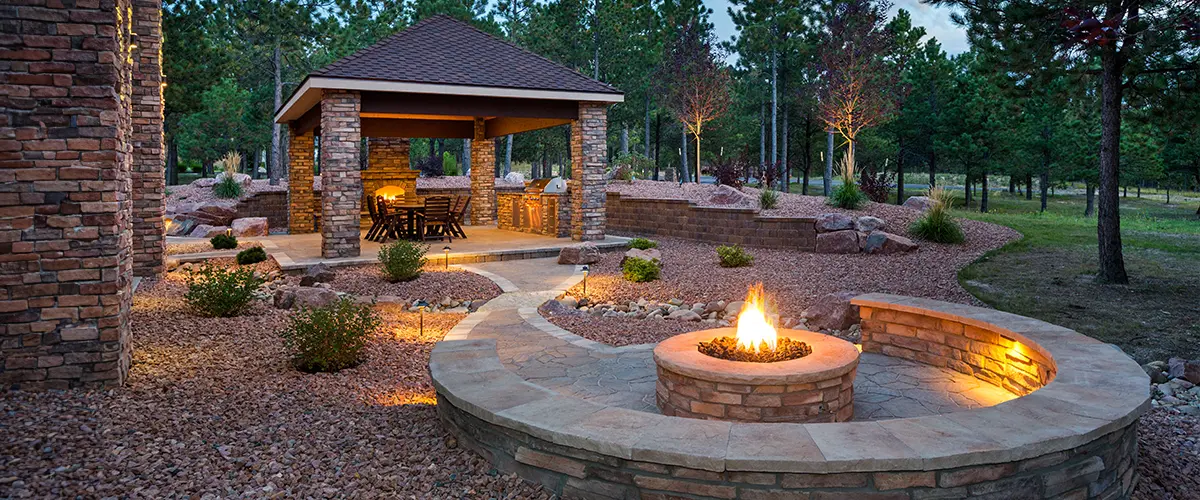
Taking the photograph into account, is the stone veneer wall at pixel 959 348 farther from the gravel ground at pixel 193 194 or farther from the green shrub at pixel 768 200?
the gravel ground at pixel 193 194

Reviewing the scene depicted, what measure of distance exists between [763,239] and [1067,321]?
6.51m

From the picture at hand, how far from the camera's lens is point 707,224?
14297 mm

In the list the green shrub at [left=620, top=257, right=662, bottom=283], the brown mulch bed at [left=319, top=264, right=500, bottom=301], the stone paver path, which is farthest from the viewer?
the green shrub at [left=620, top=257, right=662, bottom=283]

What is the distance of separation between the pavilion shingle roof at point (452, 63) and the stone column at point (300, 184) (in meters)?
4.40

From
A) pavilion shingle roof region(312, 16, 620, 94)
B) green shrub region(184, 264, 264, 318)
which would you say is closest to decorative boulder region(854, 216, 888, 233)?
pavilion shingle roof region(312, 16, 620, 94)

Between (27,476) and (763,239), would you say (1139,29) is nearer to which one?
(763,239)

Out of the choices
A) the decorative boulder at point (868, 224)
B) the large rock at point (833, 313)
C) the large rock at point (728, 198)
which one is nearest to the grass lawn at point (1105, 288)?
the large rock at point (833, 313)

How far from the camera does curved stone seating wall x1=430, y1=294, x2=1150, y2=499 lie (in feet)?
9.45

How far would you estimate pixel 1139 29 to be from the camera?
756 centimetres

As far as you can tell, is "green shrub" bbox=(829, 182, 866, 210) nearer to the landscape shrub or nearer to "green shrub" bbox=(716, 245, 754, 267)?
the landscape shrub

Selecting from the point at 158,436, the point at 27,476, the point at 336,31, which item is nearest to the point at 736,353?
the point at 158,436

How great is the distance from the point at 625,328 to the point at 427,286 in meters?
3.22

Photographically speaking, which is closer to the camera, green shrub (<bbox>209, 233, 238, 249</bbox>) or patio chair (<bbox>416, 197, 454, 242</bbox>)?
green shrub (<bbox>209, 233, 238, 249</bbox>)

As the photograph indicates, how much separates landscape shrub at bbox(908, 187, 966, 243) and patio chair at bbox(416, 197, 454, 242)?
8.51 m
